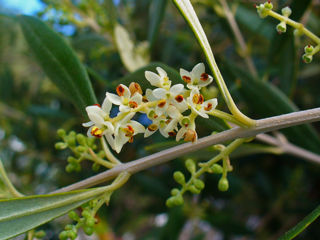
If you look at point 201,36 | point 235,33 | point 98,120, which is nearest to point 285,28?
point 201,36

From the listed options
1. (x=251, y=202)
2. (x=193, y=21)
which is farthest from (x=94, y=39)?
(x=251, y=202)

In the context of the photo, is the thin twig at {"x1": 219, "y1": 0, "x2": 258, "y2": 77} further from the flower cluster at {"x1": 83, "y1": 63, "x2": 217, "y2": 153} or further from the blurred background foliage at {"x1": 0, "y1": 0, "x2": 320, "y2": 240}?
the flower cluster at {"x1": 83, "y1": 63, "x2": 217, "y2": 153}

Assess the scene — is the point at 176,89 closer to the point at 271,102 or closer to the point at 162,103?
the point at 162,103

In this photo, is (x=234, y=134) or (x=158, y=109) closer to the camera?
(x=158, y=109)

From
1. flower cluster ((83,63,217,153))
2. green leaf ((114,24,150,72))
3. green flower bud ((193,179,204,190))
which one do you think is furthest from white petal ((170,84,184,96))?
green leaf ((114,24,150,72))

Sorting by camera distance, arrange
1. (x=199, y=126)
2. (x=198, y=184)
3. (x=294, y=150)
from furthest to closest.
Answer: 1. (x=199, y=126)
2. (x=294, y=150)
3. (x=198, y=184)

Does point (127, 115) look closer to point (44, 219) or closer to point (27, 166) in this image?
point (44, 219)

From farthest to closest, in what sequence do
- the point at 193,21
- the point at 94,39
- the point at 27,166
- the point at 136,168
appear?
the point at 27,166, the point at 94,39, the point at 136,168, the point at 193,21

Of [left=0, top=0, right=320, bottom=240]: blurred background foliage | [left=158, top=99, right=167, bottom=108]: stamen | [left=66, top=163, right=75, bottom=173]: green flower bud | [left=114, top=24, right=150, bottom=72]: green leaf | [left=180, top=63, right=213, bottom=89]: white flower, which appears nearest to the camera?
[left=158, top=99, right=167, bottom=108]: stamen
